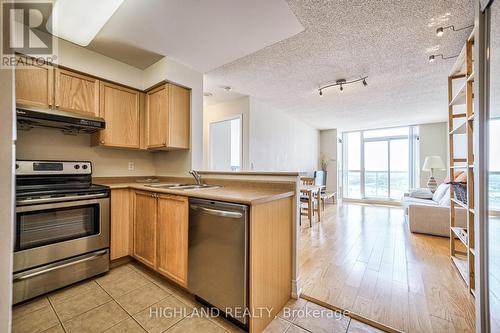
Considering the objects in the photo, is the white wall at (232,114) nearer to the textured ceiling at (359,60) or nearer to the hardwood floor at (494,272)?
the textured ceiling at (359,60)

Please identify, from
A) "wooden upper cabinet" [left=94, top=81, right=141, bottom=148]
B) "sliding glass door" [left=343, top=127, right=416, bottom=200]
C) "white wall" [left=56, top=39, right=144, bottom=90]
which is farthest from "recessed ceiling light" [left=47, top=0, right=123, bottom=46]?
"sliding glass door" [left=343, top=127, right=416, bottom=200]

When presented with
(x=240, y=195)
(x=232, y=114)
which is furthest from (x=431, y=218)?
(x=232, y=114)

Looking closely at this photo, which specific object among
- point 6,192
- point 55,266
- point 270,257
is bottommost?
point 55,266

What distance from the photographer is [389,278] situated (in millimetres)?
2020

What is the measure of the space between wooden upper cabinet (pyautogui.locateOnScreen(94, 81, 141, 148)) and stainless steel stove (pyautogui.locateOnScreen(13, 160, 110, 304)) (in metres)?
0.44

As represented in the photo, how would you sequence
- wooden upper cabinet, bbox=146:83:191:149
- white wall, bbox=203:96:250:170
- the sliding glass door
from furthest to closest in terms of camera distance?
the sliding glass door, white wall, bbox=203:96:250:170, wooden upper cabinet, bbox=146:83:191:149

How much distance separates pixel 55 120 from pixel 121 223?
46.8 inches

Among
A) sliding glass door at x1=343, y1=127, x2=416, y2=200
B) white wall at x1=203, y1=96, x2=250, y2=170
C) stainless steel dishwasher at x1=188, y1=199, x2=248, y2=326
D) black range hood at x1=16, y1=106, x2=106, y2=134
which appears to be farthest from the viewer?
sliding glass door at x1=343, y1=127, x2=416, y2=200

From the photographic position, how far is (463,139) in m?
4.64

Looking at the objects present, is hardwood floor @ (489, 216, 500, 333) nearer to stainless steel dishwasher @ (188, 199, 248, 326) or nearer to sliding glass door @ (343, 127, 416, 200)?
stainless steel dishwasher @ (188, 199, 248, 326)

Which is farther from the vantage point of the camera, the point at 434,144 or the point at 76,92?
the point at 434,144

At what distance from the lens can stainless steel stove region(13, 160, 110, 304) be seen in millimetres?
1629

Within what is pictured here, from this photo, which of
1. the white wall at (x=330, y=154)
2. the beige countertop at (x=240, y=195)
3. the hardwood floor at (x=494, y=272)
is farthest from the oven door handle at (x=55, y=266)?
the white wall at (x=330, y=154)

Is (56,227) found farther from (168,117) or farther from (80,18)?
(80,18)
